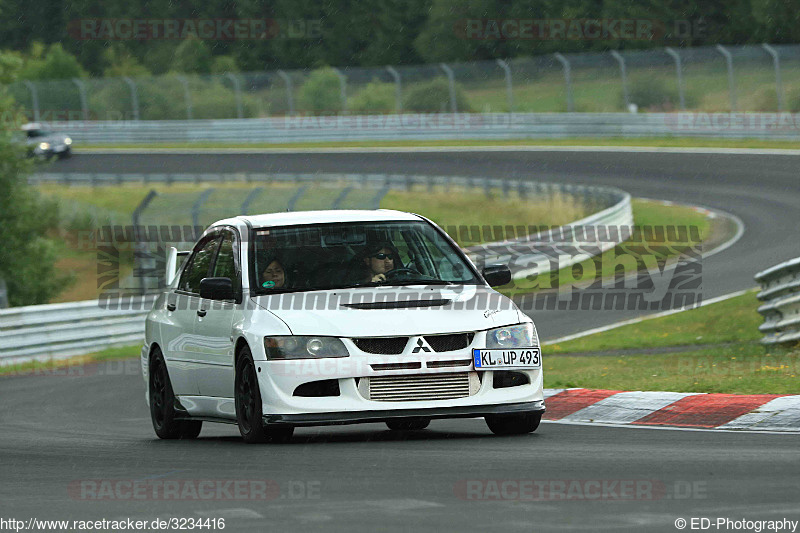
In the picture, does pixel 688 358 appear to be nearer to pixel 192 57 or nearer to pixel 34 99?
pixel 34 99

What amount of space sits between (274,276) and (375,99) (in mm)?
42641

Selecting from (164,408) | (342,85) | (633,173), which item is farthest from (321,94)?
(164,408)

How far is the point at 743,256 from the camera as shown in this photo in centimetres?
2512

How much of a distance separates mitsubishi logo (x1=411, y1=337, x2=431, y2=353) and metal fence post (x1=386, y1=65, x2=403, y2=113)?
4091cm

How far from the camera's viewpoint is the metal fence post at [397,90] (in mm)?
49625

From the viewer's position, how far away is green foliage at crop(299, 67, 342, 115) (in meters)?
51.8

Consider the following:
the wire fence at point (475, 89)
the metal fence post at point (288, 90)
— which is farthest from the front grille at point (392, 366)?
the metal fence post at point (288, 90)

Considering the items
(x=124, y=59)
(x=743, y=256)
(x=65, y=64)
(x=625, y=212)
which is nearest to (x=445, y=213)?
(x=625, y=212)

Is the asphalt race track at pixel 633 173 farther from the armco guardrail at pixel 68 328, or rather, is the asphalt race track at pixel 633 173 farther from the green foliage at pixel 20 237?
the green foliage at pixel 20 237

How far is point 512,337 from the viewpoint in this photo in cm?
930

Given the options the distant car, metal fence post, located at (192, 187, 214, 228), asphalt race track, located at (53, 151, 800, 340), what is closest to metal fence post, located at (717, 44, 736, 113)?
asphalt race track, located at (53, 151, 800, 340)

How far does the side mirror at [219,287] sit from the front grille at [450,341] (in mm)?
1528

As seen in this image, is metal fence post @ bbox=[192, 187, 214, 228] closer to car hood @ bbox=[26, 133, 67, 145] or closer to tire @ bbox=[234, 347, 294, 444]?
tire @ bbox=[234, 347, 294, 444]

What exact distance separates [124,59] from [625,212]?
213 feet
